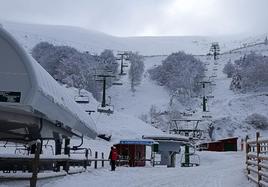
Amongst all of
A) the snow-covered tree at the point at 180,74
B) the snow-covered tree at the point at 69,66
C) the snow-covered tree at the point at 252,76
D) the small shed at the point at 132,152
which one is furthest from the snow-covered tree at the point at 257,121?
the small shed at the point at 132,152

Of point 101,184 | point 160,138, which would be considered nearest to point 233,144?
point 160,138

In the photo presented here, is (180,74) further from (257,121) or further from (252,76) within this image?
(257,121)

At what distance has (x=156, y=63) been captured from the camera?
516ft

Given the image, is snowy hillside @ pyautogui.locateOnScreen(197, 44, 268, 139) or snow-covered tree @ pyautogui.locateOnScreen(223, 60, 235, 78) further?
snow-covered tree @ pyautogui.locateOnScreen(223, 60, 235, 78)

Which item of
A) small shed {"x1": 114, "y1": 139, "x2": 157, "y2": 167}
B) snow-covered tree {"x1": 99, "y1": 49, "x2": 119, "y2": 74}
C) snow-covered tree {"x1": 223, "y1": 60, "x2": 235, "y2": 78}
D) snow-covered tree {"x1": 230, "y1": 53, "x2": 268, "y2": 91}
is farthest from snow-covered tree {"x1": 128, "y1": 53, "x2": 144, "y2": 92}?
small shed {"x1": 114, "y1": 139, "x2": 157, "y2": 167}

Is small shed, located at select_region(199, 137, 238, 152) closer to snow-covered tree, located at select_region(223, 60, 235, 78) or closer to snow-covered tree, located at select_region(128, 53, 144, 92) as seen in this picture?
snow-covered tree, located at select_region(128, 53, 144, 92)

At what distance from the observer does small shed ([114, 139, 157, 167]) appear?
37.2 meters

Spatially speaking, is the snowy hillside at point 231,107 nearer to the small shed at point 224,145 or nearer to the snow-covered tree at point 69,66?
the small shed at point 224,145

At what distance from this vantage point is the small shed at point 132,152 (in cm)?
3716

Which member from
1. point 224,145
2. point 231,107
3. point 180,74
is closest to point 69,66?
point 180,74

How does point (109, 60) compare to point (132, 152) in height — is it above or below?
above

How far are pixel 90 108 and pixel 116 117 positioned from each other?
485 cm

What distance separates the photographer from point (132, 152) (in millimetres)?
38031

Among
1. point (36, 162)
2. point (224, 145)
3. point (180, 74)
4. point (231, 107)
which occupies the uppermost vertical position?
point (180, 74)
